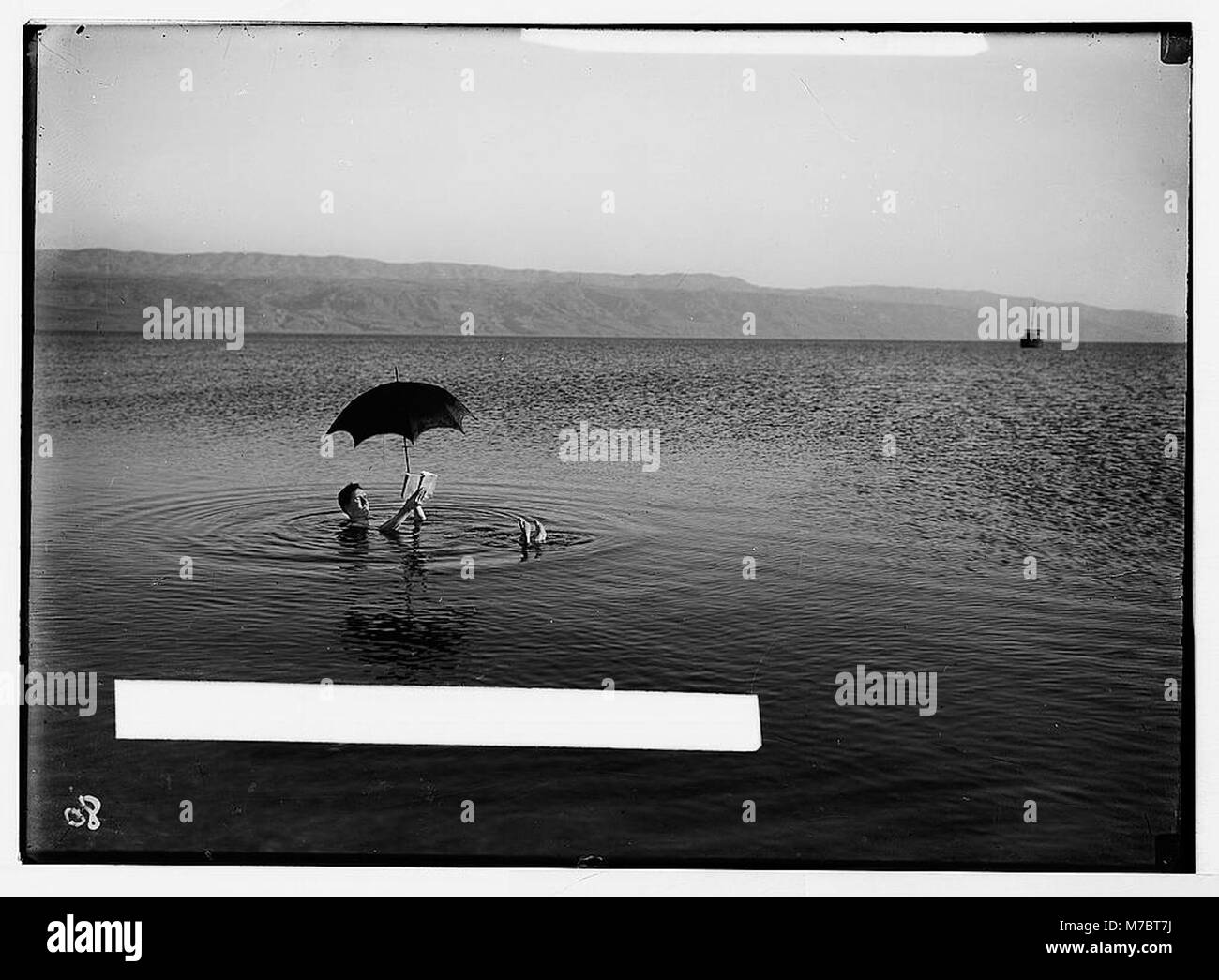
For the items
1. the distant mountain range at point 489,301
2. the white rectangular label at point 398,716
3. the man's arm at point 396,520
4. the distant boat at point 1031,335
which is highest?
the distant mountain range at point 489,301

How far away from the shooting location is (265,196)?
475 centimetres

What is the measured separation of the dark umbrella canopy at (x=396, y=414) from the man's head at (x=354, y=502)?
1.34 ft

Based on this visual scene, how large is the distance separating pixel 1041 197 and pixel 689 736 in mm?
2906

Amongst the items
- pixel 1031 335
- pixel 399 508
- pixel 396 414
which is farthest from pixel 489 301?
pixel 1031 335

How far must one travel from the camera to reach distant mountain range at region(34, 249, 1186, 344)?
14.7 feet

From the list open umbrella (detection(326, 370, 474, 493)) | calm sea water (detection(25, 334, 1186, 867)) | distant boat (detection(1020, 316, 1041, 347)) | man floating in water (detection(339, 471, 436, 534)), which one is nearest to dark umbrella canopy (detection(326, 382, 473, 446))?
open umbrella (detection(326, 370, 474, 493))

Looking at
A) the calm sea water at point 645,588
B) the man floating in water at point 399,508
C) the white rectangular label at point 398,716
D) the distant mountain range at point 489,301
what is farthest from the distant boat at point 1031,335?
the man floating in water at point 399,508

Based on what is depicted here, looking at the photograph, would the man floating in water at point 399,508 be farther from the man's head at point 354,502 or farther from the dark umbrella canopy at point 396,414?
the dark umbrella canopy at point 396,414

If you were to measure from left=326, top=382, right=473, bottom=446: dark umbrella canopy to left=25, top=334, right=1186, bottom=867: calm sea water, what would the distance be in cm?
17

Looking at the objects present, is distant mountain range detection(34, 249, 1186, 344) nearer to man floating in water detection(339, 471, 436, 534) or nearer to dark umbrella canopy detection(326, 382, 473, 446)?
dark umbrella canopy detection(326, 382, 473, 446)

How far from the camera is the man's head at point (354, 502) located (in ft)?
17.5
